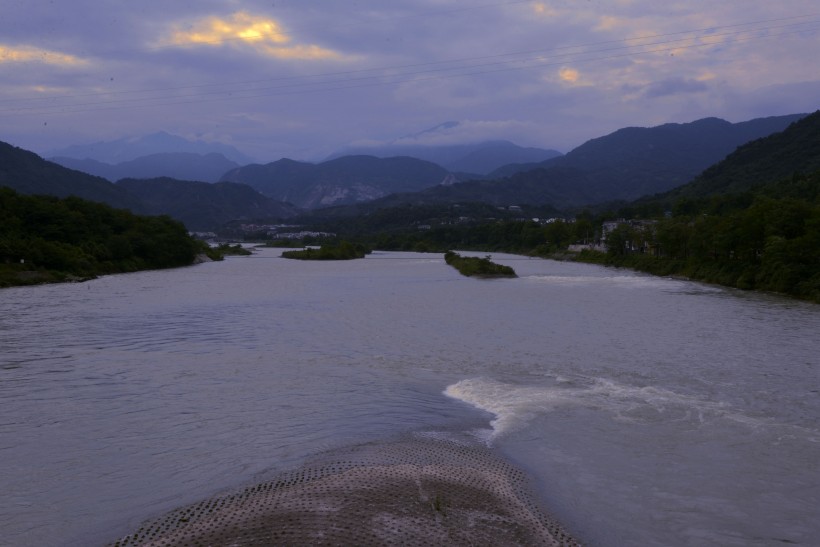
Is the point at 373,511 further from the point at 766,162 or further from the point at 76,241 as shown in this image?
the point at 766,162

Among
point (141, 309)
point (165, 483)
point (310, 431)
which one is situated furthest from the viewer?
point (141, 309)

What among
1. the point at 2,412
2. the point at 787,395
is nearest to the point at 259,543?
the point at 2,412

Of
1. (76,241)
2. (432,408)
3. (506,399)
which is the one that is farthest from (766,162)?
(432,408)

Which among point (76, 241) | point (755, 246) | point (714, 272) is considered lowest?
point (714, 272)

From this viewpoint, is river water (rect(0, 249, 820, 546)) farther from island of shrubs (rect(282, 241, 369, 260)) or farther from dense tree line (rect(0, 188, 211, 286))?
island of shrubs (rect(282, 241, 369, 260))

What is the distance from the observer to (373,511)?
22.7 feet

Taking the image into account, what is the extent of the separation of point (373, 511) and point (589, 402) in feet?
23.4

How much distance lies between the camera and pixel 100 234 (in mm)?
57250

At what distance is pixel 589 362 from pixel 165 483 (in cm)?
1167

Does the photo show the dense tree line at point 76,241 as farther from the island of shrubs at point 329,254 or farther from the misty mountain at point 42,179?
the misty mountain at point 42,179

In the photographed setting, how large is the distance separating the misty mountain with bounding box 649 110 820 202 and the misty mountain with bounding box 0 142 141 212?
103631 mm

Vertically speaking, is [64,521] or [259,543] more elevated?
[259,543]

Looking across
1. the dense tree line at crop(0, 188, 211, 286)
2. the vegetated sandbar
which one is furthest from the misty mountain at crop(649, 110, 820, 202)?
the vegetated sandbar

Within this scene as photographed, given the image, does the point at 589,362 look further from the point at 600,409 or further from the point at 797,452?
the point at 797,452
